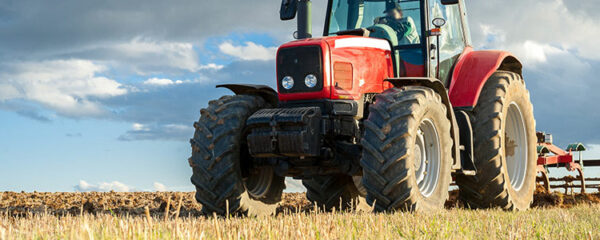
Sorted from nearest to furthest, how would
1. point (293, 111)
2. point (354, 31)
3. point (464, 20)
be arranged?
1. point (293, 111)
2. point (354, 31)
3. point (464, 20)

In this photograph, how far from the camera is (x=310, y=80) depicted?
7492 mm

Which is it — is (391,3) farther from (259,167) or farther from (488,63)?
(259,167)

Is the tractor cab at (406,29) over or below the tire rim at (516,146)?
over

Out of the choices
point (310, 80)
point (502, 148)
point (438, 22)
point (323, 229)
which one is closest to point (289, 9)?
point (310, 80)

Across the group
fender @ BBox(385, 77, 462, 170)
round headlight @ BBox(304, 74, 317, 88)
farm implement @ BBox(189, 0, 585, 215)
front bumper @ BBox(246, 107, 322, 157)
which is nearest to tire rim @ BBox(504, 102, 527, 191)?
farm implement @ BBox(189, 0, 585, 215)

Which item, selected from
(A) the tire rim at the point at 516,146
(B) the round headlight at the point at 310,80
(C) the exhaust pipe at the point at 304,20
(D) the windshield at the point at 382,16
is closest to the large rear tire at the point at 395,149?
(B) the round headlight at the point at 310,80

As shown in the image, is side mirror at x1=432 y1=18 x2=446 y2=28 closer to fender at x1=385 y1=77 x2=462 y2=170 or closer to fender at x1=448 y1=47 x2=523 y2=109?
fender at x1=385 y1=77 x2=462 y2=170

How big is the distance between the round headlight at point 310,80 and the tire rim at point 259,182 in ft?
3.83

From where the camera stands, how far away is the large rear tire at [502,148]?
27.1 feet

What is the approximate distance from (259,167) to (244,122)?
561mm

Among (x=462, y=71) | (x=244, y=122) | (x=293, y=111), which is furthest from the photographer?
(x=462, y=71)

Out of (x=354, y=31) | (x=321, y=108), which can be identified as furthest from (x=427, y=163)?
(x=354, y=31)

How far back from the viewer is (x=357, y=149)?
7188 mm

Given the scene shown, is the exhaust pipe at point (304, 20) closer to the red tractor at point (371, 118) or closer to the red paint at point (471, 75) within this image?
the red tractor at point (371, 118)
